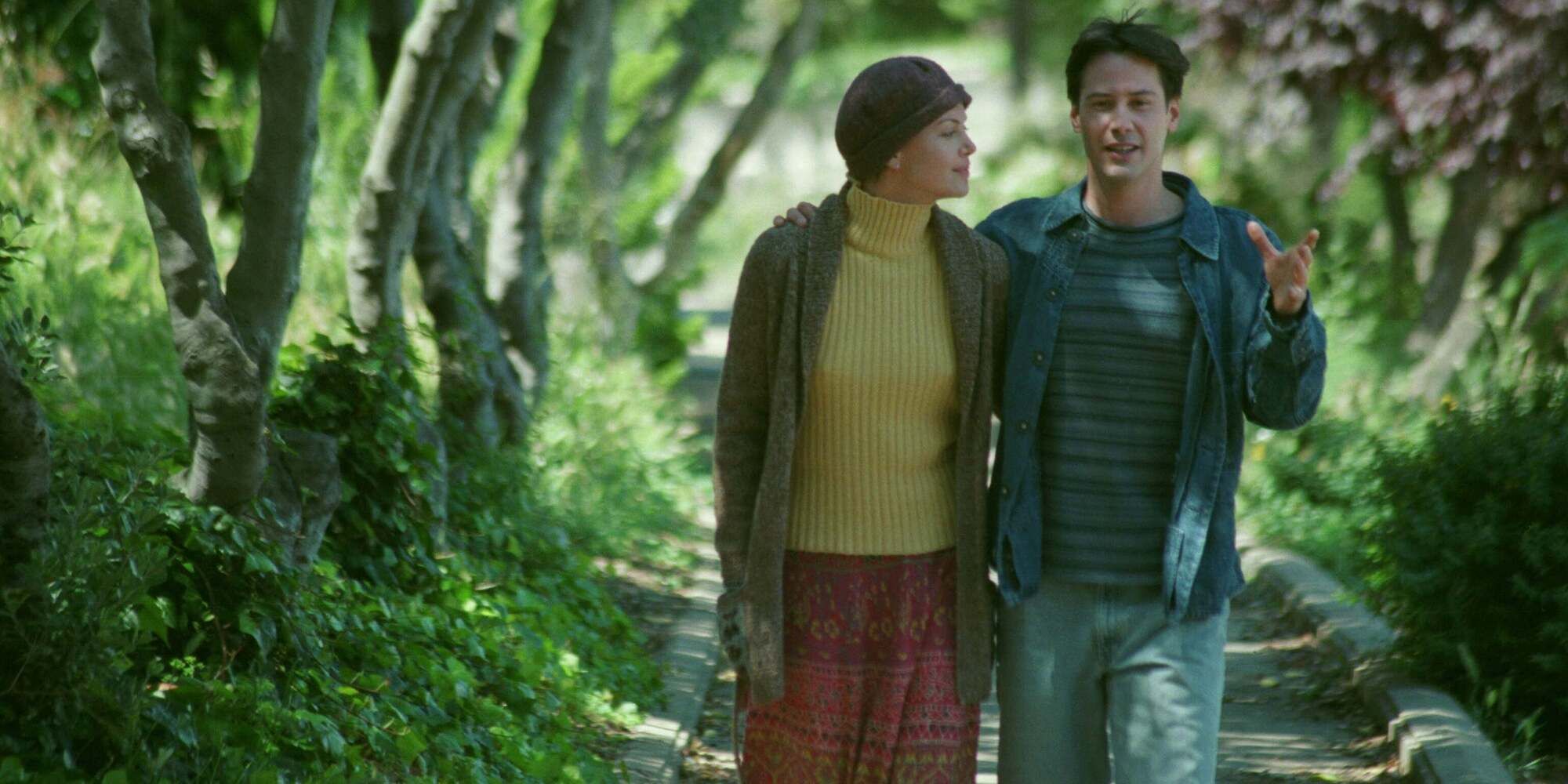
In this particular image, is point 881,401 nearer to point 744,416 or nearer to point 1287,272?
point 744,416

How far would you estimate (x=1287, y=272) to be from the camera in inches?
141

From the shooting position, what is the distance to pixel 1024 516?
378 centimetres

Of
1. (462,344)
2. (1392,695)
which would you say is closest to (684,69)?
(462,344)

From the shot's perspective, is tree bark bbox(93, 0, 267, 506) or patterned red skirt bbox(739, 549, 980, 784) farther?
tree bark bbox(93, 0, 267, 506)

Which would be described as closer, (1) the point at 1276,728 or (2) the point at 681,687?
(1) the point at 1276,728

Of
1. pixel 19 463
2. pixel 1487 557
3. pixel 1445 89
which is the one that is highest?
pixel 1445 89

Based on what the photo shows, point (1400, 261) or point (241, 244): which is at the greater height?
point (1400, 261)

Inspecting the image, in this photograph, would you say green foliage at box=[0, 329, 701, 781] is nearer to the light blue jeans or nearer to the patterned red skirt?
the patterned red skirt

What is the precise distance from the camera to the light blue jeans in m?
3.74

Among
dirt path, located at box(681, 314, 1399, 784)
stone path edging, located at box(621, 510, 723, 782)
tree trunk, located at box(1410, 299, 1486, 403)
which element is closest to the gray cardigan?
stone path edging, located at box(621, 510, 723, 782)

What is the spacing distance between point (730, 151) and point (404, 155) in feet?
29.5

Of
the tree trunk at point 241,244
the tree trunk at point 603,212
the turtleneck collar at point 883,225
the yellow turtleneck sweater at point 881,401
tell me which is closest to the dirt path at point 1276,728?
the tree trunk at point 241,244

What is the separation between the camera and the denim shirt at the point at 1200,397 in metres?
3.70

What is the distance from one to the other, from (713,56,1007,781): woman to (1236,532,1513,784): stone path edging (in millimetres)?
2286
